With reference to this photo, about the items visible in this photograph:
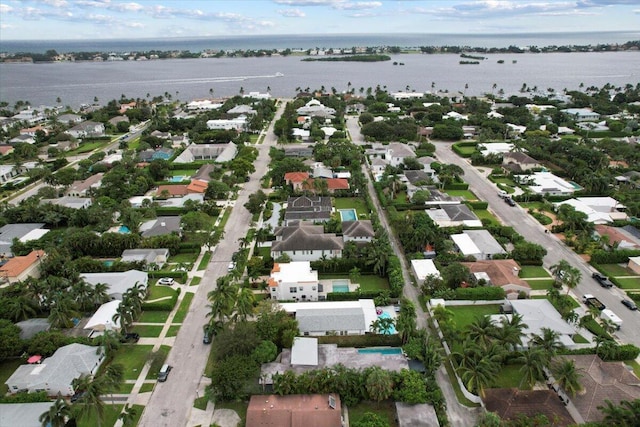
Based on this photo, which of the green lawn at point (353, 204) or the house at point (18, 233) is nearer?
the house at point (18, 233)

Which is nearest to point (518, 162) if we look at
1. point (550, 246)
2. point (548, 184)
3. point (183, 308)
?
point (548, 184)

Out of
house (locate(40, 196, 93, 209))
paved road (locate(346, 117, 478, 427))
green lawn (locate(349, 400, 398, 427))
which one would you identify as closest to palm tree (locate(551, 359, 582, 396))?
paved road (locate(346, 117, 478, 427))

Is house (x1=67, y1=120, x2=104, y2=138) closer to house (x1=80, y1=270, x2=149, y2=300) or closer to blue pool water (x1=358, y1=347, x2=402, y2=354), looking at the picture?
house (x1=80, y1=270, x2=149, y2=300)

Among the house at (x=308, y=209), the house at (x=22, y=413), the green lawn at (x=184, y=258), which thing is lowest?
the green lawn at (x=184, y=258)

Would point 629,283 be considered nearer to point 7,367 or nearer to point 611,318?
point 611,318

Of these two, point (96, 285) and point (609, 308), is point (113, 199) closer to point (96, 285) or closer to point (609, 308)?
point (96, 285)

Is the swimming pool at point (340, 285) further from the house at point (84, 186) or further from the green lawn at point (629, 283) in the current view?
the house at point (84, 186)

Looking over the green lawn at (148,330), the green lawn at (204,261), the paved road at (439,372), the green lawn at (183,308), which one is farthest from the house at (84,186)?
the paved road at (439,372)
